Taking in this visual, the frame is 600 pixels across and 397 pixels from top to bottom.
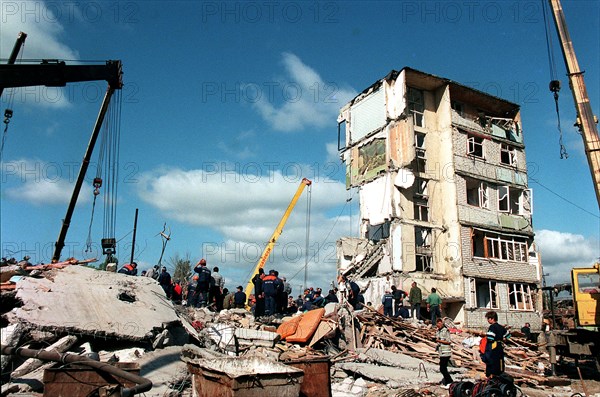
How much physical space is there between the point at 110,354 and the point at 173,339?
1.89 metres

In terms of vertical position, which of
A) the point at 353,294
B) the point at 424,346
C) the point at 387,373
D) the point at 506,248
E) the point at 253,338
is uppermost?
the point at 506,248

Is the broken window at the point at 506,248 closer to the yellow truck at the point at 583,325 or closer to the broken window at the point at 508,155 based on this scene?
the broken window at the point at 508,155

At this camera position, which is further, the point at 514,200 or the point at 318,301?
the point at 514,200

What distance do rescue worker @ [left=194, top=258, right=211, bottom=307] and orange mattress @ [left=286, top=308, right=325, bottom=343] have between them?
5.40 m

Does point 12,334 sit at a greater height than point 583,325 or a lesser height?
lesser

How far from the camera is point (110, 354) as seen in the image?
31.0 ft

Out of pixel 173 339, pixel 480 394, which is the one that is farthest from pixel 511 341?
pixel 173 339

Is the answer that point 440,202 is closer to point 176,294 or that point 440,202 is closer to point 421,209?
point 421,209

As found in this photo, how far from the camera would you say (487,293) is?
27.6 m

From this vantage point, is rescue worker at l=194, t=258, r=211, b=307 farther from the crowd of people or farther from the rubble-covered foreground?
the rubble-covered foreground

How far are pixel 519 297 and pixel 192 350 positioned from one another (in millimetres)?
24937

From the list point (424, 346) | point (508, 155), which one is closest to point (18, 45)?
point (424, 346)

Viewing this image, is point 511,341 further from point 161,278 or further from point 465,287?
point 161,278

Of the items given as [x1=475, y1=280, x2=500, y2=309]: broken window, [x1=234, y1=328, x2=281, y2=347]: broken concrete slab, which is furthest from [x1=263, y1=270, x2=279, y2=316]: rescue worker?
[x1=475, y1=280, x2=500, y2=309]: broken window
